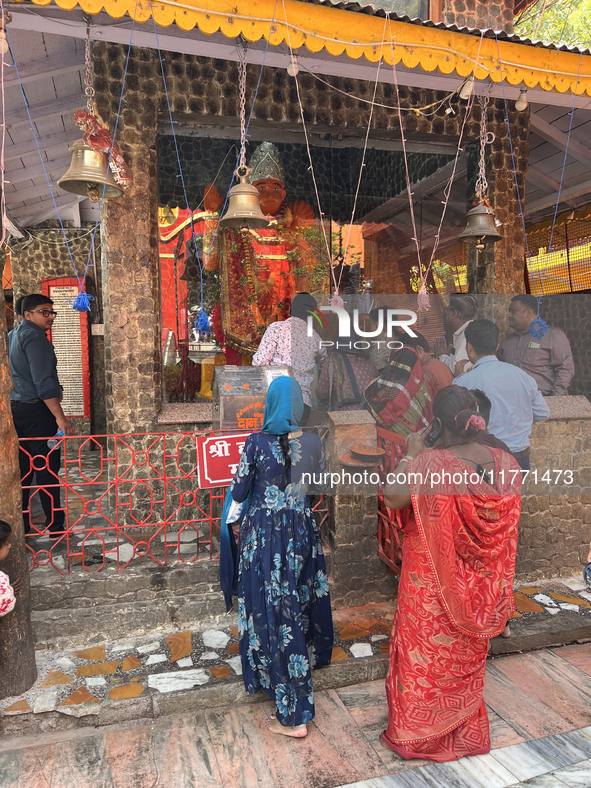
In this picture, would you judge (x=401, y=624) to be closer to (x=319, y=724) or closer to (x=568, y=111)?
(x=319, y=724)

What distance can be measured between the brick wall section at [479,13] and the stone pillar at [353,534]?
482 centimetres

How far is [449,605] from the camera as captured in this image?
246cm

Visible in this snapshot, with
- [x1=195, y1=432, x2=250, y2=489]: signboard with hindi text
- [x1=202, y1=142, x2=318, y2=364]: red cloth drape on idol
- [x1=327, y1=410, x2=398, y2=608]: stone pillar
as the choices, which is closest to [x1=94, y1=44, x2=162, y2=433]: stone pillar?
[x1=195, y1=432, x2=250, y2=489]: signboard with hindi text

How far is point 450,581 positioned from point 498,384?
1515mm

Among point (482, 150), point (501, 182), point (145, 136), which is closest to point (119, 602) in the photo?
point (145, 136)

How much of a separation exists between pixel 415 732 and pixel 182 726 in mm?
1280

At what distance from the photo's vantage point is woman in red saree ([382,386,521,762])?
2430mm

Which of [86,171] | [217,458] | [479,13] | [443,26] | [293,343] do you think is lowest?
[217,458]

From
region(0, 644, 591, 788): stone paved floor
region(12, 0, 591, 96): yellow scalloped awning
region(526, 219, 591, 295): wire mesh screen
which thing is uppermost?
region(12, 0, 591, 96): yellow scalloped awning

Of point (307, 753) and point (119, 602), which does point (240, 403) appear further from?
point (307, 753)

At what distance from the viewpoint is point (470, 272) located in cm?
630

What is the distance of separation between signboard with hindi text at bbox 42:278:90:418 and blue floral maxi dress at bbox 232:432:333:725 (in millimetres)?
6578

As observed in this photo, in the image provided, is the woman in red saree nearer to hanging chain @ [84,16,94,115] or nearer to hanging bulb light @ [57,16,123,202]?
hanging bulb light @ [57,16,123,202]

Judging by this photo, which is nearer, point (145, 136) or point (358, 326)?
point (358, 326)
